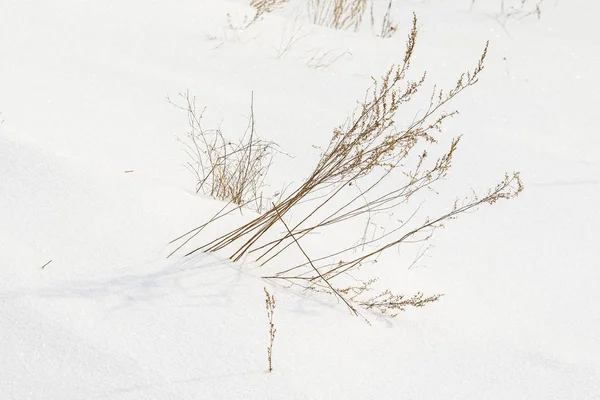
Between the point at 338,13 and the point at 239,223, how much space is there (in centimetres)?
269

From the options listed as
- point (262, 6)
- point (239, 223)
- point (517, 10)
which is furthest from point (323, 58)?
point (239, 223)

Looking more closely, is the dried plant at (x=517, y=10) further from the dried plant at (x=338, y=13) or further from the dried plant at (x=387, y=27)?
the dried plant at (x=338, y=13)

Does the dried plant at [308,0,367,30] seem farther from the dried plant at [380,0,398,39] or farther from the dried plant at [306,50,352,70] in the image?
the dried plant at [306,50,352,70]

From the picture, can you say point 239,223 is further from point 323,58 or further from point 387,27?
point 387,27

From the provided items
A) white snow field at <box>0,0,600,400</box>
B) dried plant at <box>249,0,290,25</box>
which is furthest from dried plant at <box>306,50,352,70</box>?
dried plant at <box>249,0,290,25</box>

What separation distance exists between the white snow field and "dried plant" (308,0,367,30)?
0.27 m

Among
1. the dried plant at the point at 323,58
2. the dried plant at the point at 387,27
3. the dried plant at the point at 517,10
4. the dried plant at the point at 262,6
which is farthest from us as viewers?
the dried plant at the point at 517,10

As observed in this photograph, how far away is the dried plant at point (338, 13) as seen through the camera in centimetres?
449

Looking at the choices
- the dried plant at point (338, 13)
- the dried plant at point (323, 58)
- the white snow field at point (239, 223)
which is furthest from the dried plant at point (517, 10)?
the dried plant at point (323, 58)

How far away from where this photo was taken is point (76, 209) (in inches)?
79.4

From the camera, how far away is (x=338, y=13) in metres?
4.49

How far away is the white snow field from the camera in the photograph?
5.47 feet

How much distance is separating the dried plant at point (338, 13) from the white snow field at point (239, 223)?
27 centimetres

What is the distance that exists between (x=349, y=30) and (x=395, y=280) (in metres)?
2.67
